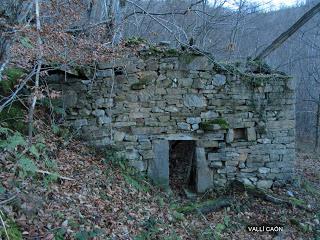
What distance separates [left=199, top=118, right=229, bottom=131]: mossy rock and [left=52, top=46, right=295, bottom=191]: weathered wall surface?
2 cm

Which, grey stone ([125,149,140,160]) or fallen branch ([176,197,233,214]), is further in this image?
grey stone ([125,149,140,160])

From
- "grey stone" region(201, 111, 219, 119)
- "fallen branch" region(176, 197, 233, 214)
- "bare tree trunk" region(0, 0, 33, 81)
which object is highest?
"bare tree trunk" region(0, 0, 33, 81)

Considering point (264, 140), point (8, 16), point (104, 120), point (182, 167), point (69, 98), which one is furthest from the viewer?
point (182, 167)

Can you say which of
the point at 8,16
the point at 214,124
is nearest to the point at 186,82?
the point at 214,124

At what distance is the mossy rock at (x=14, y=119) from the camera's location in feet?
16.0

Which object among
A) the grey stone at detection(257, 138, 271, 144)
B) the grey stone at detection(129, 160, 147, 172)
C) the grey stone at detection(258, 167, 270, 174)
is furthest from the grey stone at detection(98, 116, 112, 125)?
the grey stone at detection(258, 167, 270, 174)

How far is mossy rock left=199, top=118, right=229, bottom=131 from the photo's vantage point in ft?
20.8

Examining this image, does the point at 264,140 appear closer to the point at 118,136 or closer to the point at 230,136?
the point at 230,136

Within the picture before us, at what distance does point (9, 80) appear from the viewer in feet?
17.7

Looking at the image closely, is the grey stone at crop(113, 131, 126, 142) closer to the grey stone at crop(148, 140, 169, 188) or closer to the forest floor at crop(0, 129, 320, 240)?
the forest floor at crop(0, 129, 320, 240)

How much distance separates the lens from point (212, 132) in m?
6.45

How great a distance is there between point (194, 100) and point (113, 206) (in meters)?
2.61

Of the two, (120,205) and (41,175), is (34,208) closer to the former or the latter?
(41,175)

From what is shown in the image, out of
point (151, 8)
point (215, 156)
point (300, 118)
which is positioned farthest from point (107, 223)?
point (300, 118)
